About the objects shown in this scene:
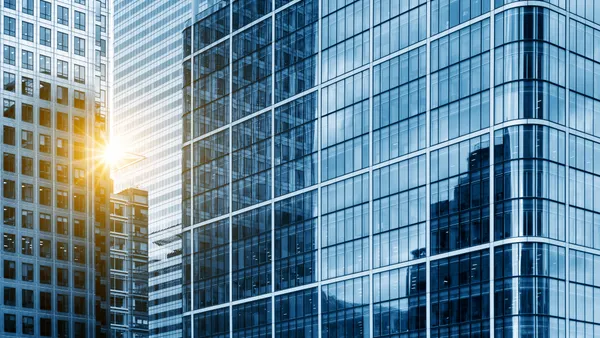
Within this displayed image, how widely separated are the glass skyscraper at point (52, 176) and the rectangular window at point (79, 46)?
0.10 meters

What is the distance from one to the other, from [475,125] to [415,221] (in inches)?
431

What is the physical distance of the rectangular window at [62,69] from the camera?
146 metres

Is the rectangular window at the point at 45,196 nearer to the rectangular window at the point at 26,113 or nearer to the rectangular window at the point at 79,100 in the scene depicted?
the rectangular window at the point at 26,113

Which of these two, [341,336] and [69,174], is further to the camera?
[69,174]

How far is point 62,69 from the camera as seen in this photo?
146 m

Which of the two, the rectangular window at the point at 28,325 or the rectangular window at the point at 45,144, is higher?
the rectangular window at the point at 45,144

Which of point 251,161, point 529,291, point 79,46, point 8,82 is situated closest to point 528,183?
point 529,291

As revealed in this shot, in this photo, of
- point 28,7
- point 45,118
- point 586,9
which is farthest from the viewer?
point 28,7

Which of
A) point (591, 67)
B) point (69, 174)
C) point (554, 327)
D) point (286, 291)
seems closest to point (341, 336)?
point (286, 291)

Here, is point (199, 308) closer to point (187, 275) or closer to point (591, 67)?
point (187, 275)

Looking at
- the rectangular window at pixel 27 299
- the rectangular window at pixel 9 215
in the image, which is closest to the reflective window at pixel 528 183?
→ the rectangular window at pixel 27 299

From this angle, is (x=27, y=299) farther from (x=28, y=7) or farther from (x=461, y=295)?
(x=461, y=295)

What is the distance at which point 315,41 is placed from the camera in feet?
402

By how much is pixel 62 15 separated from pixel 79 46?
446 centimetres
